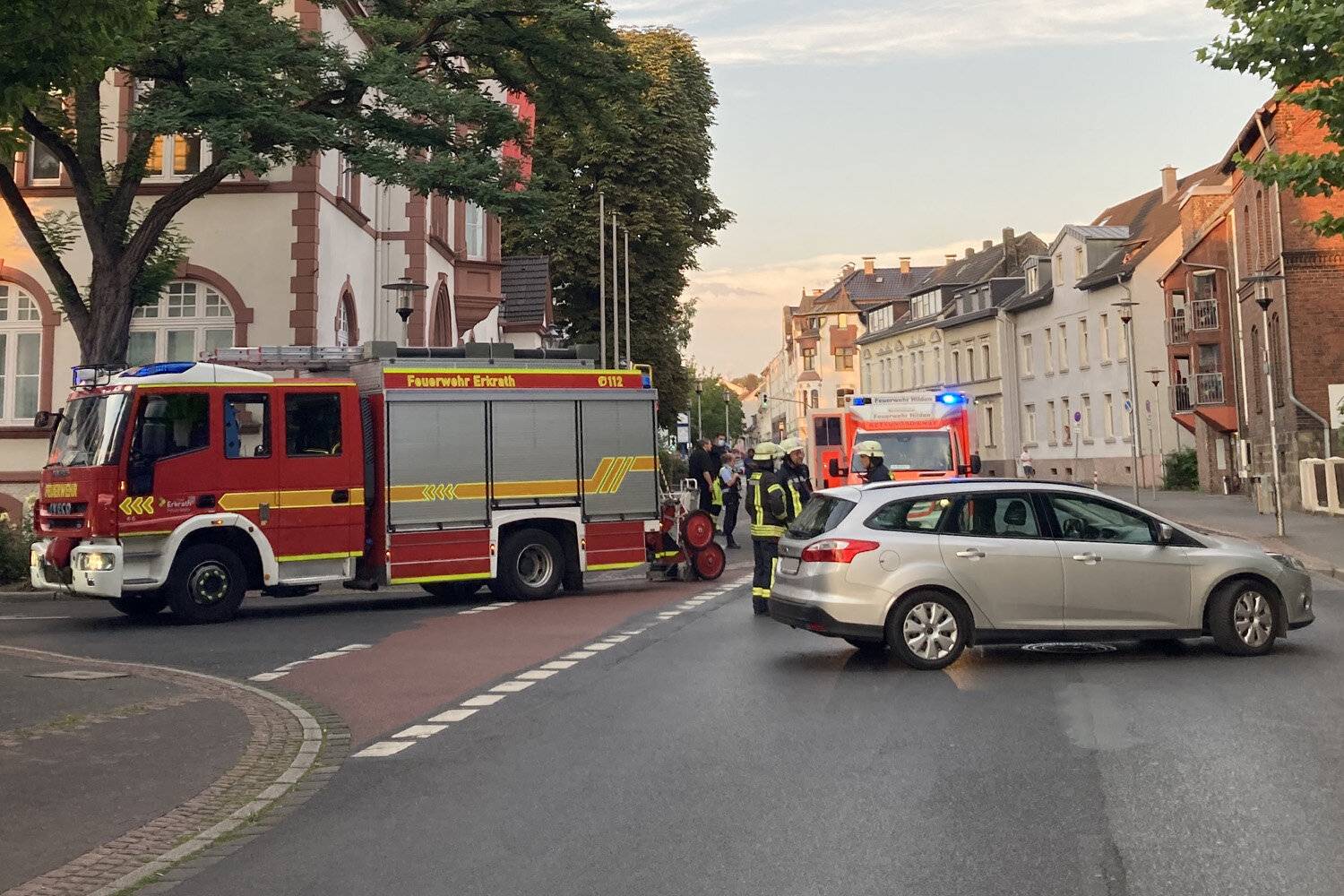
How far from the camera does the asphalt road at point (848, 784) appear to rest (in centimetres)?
573

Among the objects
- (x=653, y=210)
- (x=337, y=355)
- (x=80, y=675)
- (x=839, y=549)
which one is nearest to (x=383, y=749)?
(x=839, y=549)

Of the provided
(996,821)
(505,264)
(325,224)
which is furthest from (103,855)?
(505,264)

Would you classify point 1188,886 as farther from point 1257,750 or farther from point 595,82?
point 595,82

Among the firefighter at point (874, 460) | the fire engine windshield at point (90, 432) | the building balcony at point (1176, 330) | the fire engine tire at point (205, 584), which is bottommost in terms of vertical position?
the fire engine tire at point (205, 584)

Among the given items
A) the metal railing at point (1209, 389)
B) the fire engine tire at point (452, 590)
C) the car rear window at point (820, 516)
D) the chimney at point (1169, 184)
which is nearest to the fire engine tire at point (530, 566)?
the fire engine tire at point (452, 590)

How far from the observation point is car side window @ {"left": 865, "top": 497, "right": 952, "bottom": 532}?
11.6 m

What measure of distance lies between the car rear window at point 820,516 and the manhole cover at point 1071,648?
1.95m

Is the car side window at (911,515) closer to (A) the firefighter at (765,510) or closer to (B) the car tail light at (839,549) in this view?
(B) the car tail light at (839,549)

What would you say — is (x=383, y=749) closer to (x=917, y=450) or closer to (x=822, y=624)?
(x=822, y=624)

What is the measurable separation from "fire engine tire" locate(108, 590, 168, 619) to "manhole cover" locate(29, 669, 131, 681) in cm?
455

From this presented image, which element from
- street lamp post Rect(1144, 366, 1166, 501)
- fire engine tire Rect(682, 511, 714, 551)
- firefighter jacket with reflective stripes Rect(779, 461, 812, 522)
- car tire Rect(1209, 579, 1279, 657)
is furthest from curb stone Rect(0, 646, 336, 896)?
street lamp post Rect(1144, 366, 1166, 501)

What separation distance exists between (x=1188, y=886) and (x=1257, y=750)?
2.82 metres

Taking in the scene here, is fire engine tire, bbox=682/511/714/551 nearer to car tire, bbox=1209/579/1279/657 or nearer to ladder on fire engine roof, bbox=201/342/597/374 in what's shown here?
ladder on fire engine roof, bbox=201/342/597/374

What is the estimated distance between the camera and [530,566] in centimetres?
1894
